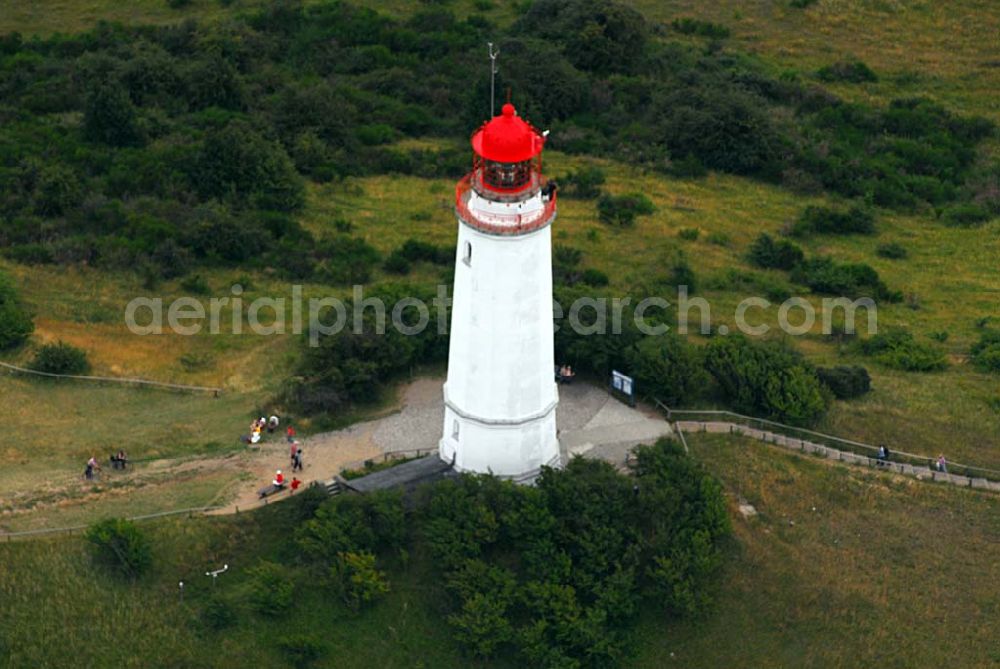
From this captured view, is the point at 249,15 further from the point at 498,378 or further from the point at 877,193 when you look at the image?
the point at 498,378

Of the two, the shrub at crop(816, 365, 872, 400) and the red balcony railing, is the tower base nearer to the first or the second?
the red balcony railing

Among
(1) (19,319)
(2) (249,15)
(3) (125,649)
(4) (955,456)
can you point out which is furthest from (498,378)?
(2) (249,15)

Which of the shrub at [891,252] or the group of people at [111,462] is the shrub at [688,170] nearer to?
the shrub at [891,252]

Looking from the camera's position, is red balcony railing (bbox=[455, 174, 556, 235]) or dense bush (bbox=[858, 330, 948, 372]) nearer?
red balcony railing (bbox=[455, 174, 556, 235])

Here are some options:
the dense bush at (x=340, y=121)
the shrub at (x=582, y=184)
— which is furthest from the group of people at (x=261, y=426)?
the shrub at (x=582, y=184)

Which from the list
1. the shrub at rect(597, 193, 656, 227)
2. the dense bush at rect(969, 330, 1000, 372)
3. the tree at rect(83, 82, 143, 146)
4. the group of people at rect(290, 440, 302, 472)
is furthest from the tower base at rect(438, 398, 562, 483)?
the tree at rect(83, 82, 143, 146)

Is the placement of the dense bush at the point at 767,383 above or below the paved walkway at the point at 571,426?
above
